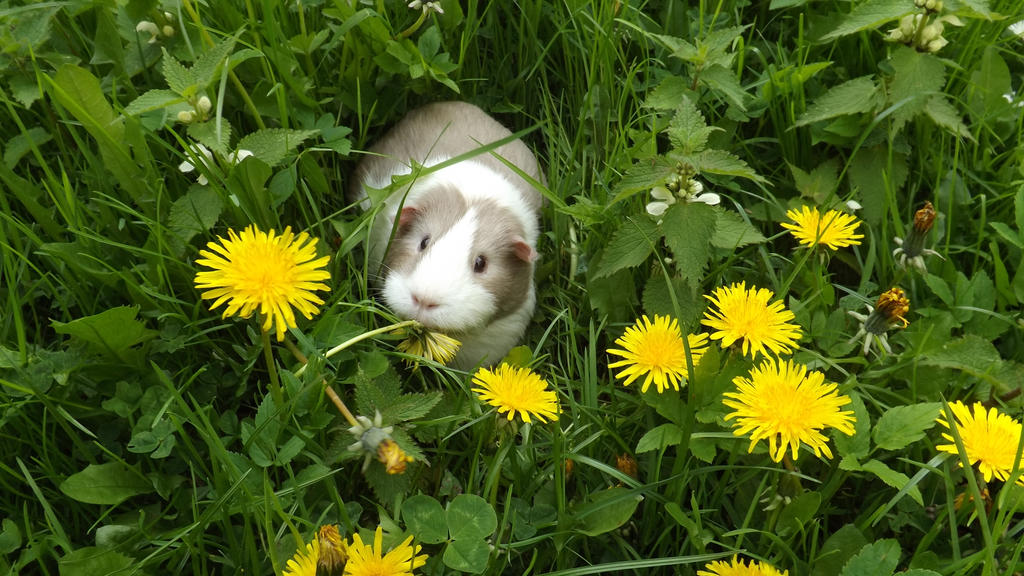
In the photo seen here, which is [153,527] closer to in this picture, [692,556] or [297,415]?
[297,415]

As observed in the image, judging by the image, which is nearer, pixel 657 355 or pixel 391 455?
pixel 391 455

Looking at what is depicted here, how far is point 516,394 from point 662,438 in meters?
0.45

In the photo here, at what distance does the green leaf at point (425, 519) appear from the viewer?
210 centimetres

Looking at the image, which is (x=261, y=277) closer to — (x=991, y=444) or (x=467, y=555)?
(x=467, y=555)

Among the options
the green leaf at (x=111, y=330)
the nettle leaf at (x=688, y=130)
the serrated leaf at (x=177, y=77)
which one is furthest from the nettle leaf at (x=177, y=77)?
the nettle leaf at (x=688, y=130)

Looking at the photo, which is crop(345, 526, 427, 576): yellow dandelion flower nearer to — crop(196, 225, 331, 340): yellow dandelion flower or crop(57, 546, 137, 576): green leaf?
crop(196, 225, 331, 340): yellow dandelion flower

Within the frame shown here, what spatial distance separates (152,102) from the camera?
8.02ft

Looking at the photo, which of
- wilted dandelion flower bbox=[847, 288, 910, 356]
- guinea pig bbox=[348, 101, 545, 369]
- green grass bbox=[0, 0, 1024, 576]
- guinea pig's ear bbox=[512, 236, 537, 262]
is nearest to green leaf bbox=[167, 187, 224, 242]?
green grass bbox=[0, 0, 1024, 576]

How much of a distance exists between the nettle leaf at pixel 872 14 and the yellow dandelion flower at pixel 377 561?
234cm

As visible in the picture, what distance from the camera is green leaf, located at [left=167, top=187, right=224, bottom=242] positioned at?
2570mm

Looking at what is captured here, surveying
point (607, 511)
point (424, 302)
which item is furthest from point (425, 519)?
point (424, 302)

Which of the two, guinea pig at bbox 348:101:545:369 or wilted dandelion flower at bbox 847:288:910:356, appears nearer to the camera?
wilted dandelion flower at bbox 847:288:910:356

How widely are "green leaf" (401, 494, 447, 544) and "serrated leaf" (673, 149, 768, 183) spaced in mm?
1286

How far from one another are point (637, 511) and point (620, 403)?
35 centimetres
